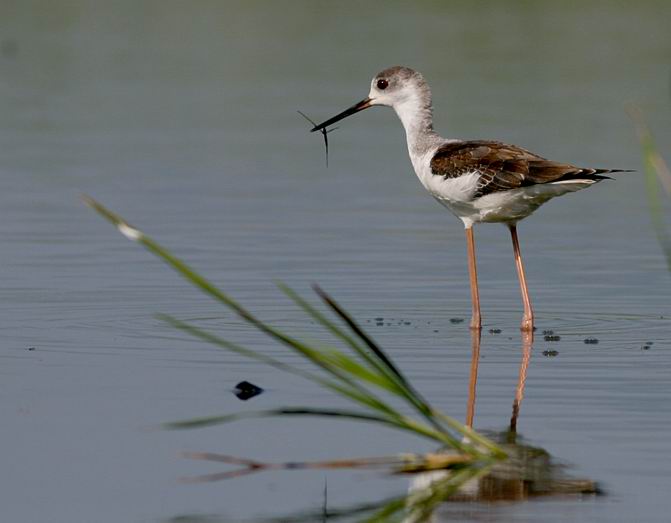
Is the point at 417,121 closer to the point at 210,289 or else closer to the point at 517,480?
the point at 517,480

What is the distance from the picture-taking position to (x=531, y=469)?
273 inches

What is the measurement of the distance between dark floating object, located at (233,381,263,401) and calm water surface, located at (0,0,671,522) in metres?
0.07

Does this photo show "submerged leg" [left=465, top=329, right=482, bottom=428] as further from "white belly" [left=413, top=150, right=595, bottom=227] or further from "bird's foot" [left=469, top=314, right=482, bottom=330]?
"white belly" [left=413, top=150, right=595, bottom=227]

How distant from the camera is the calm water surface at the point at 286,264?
705 cm

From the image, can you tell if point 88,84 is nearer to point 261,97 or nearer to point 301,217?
point 261,97

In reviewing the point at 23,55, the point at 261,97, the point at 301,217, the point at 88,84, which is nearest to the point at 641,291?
the point at 301,217

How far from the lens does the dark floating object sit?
8.45 meters

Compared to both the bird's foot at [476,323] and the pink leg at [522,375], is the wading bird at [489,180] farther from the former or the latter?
the pink leg at [522,375]

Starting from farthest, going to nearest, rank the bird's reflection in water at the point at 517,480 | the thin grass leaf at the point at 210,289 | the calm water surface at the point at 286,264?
the calm water surface at the point at 286,264, the bird's reflection in water at the point at 517,480, the thin grass leaf at the point at 210,289

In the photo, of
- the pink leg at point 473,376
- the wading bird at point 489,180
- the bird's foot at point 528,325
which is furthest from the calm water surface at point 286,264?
the wading bird at point 489,180

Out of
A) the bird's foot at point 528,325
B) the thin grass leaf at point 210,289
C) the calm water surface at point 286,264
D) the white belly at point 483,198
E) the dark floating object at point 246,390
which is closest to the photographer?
the thin grass leaf at point 210,289

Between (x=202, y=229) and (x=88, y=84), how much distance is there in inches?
425

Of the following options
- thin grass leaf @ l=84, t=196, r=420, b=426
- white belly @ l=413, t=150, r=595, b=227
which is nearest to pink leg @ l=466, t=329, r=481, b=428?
white belly @ l=413, t=150, r=595, b=227

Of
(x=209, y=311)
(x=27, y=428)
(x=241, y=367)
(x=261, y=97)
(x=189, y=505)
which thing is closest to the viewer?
(x=189, y=505)
